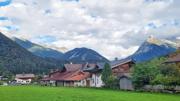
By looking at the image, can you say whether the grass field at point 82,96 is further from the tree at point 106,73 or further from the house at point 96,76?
the house at point 96,76

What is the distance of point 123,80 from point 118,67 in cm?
2352

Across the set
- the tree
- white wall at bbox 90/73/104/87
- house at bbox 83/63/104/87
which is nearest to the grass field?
the tree

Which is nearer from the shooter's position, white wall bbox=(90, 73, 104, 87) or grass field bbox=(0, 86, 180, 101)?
grass field bbox=(0, 86, 180, 101)

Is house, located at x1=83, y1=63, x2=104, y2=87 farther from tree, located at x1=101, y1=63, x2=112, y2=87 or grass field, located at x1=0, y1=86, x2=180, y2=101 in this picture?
grass field, located at x1=0, y1=86, x2=180, y2=101

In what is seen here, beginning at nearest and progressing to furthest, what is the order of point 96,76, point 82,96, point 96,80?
point 82,96, point 96,80, point 96,76

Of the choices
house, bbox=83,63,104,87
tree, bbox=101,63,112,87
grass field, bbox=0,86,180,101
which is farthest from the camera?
house, bbox=83,63,104,87

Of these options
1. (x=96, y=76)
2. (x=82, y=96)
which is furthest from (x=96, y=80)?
(x=82, y=96)

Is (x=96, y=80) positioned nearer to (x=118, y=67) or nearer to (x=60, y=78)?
(x=118, y=67)

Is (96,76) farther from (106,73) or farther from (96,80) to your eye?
(106,73)

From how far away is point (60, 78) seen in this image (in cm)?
14675

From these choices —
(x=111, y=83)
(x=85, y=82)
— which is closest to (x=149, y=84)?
(x=111, y=83)

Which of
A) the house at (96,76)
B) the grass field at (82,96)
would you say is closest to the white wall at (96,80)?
the house at (96,76)

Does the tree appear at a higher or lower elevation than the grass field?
higher

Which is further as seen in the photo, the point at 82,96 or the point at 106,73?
the point at 106,73
